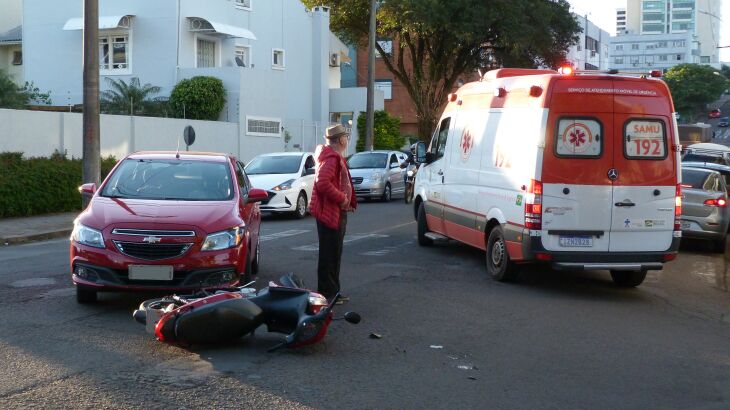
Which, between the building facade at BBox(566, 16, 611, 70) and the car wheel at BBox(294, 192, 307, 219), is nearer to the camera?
the car wheel at BBox(294, 192, 307, 219)

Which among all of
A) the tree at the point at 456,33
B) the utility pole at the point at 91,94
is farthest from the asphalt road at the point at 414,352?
the tree at the point at 456,33

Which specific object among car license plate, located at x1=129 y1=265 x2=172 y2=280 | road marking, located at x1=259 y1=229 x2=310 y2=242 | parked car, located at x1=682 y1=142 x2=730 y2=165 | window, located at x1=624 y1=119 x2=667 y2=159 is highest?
window, located at x1=624 y1=119 x2=667 y2=159

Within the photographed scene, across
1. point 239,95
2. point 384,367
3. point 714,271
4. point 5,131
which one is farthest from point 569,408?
point 239,95

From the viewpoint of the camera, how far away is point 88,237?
8820mm

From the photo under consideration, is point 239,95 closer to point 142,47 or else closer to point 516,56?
point 142,47

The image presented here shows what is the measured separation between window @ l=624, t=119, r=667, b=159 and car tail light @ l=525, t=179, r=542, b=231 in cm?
118

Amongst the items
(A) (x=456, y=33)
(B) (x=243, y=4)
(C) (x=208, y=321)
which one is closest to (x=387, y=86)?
(A) (x=456, y=33)

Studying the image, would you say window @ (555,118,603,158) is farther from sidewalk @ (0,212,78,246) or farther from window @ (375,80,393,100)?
window @ (375,80,393,100)

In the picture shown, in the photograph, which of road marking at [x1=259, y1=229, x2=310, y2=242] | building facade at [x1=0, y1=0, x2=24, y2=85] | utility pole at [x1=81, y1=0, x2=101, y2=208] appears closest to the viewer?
road marking at [x1=259, y1=229, x2=310, y2=242]

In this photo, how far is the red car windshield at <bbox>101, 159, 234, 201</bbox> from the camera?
390 inches

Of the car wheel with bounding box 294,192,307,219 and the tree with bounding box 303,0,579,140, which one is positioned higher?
the tree with bounding box 303,0,579,140

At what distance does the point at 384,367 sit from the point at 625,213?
4815 mm

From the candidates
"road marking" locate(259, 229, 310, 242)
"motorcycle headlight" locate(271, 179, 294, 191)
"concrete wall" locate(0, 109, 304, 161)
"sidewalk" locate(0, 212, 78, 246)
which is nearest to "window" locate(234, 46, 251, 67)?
"concrete wall" locate(0, 109, 304, 161)

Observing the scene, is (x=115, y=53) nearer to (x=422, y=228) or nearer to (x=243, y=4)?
(x=243, y=4)
